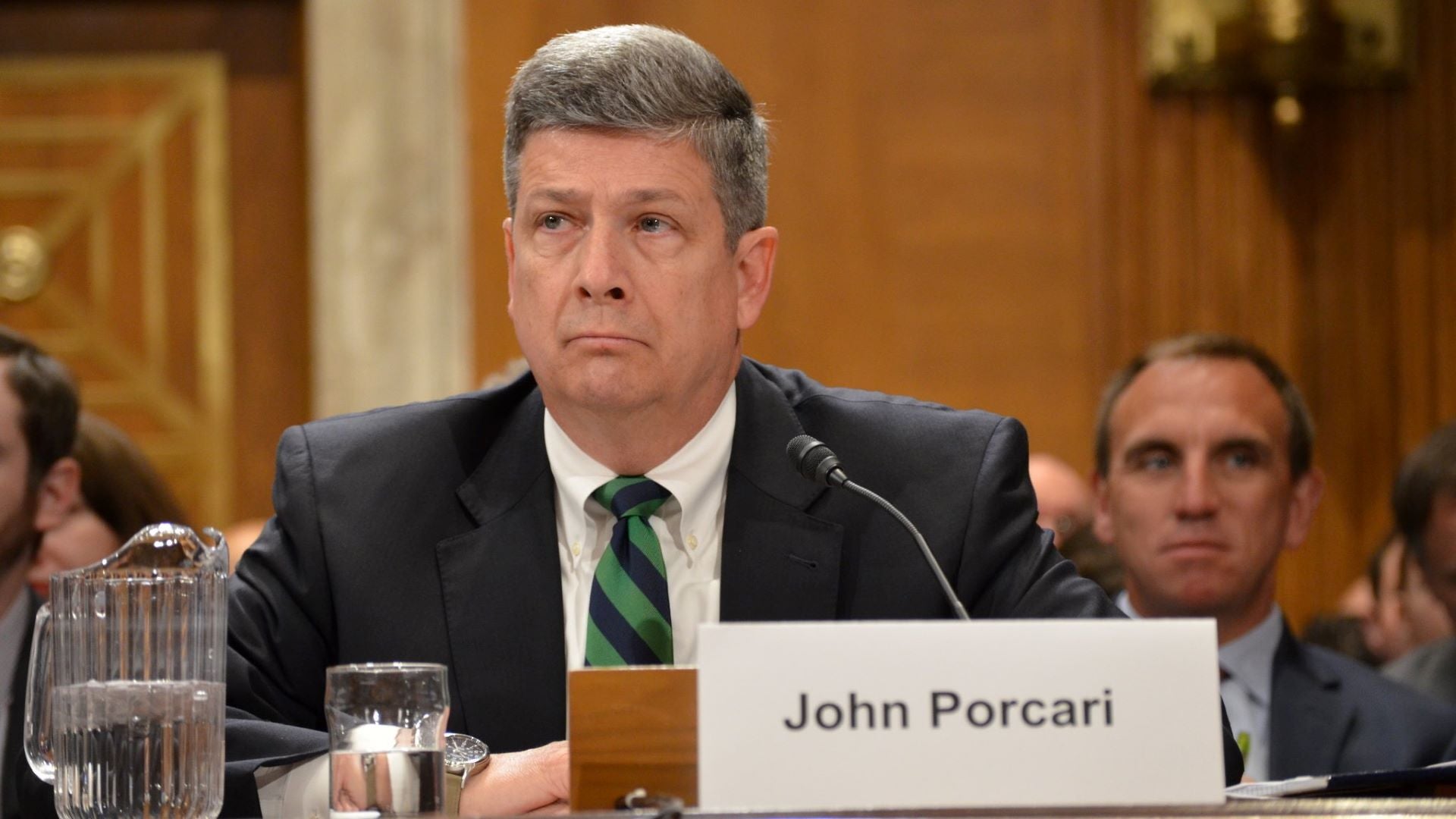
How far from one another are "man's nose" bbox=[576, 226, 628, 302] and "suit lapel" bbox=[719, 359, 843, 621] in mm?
342

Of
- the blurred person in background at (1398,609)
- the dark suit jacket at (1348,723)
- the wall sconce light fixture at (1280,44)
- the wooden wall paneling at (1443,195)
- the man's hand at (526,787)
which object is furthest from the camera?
the wooden wall paneling at (1443,195)

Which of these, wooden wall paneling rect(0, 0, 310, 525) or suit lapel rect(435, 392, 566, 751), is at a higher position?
wooden wall paneling rect(0, 0, 310, 525)

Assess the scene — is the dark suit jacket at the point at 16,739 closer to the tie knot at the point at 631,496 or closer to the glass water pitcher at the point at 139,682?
the glass water pitcher at the point at 139,682

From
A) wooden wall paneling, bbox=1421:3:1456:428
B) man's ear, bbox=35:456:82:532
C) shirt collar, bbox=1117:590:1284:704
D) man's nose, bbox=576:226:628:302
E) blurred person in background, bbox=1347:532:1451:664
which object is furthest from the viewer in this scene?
wooden wall paneling, bbox=1421:3:1456:428

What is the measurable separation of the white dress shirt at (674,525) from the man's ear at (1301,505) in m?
1.56

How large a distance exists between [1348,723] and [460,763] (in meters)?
1.89

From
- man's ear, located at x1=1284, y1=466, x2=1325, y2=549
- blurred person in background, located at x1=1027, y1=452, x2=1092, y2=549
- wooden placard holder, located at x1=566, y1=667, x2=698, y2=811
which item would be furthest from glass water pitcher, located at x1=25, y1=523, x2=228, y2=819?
blurred person in background, located at x1=1027, y1=452, x2=1092, y2=549

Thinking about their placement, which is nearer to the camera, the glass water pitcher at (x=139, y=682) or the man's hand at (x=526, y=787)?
the glass water pitcher at (x=139, y=682)

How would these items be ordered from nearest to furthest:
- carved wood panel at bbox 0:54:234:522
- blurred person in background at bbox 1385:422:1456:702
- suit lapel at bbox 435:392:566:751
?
suit lapel at bbox 435:392:566:751 → blurred person in background at bbox 1385:422:1456:702 → carved wood panel at bbox 0:54:234:522

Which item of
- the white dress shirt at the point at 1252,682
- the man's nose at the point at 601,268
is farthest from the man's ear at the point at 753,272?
the white dress shirt at the point at 1252,682

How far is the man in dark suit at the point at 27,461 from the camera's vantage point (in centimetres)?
328

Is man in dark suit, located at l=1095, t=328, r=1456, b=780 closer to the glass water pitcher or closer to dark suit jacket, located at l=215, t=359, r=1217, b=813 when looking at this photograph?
dark suit jacket, located at l=215, t=359, r=1217, b=813

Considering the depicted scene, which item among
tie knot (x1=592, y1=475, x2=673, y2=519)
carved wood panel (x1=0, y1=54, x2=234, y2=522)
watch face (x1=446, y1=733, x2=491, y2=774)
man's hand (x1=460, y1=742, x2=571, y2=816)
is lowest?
man's hand (x1=460, y1=742, x2=571, y2=816)

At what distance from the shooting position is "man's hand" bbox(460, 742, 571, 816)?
6.44 ft
